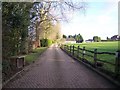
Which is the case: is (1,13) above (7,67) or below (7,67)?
above

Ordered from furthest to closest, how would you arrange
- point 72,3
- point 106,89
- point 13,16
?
point 72,3, point 13,16, point 106,89

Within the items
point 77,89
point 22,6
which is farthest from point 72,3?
point 77,89

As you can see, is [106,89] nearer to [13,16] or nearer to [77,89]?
[77,89]

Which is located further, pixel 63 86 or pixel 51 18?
pixel 51 18

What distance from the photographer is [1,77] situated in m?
12.1

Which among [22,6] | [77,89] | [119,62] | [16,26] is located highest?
[22,6]

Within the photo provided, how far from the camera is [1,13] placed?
48.0ft

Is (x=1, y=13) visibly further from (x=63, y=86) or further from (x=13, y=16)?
(x=63, y=86)

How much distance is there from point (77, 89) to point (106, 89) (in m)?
1.06

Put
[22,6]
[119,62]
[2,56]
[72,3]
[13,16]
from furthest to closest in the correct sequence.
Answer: [72,3] → [22,6] → [13,16] → [2,56] → [119,62]

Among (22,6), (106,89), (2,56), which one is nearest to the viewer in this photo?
(106,89)

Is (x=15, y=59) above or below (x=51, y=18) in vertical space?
below

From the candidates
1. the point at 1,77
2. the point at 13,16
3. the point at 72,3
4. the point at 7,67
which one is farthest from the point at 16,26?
the point at 72,3

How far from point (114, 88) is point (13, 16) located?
8.49m
